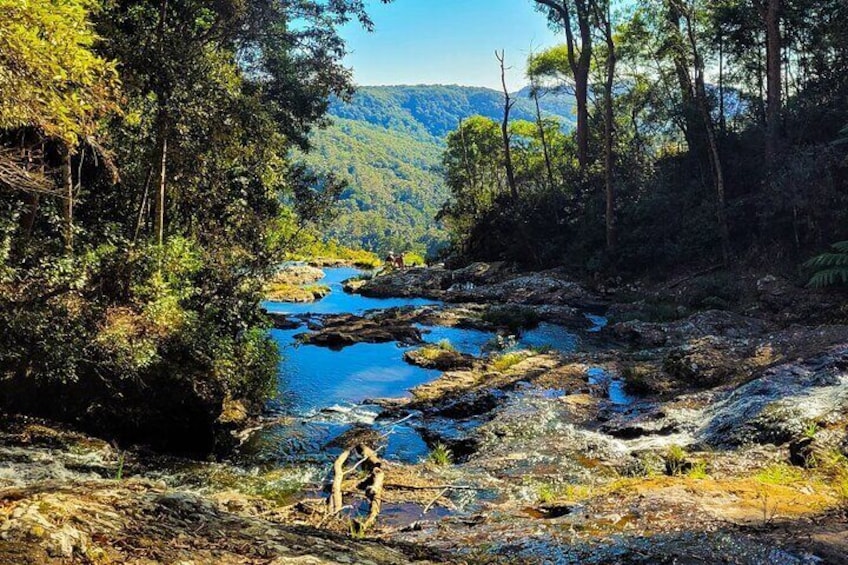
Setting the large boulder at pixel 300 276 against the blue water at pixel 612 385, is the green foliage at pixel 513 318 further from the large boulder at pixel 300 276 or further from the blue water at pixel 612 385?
the large boulder at pixel 300 276

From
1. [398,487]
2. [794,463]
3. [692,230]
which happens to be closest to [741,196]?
[692,230]

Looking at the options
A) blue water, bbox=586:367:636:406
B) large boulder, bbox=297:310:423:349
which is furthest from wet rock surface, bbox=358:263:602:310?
blue water, bbox=586:367:636:406

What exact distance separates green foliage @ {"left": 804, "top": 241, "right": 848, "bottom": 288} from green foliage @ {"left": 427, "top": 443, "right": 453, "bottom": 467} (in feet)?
46.0

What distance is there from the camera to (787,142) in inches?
942

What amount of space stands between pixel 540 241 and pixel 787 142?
1360 cm

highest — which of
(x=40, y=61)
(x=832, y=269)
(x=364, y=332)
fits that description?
(x=40, y=61)

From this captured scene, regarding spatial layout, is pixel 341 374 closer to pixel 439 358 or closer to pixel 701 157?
pixel 439 358

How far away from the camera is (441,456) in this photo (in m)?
9.38

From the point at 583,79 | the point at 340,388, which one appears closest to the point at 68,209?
the point at 340,388

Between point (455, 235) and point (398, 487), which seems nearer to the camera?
point (398, 487)

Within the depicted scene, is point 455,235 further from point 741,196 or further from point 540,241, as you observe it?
point 741,196

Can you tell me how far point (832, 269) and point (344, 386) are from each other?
49.0 feet

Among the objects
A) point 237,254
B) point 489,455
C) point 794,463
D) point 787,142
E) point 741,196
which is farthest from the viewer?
point 741,196

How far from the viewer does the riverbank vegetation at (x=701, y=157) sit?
73.9ft
